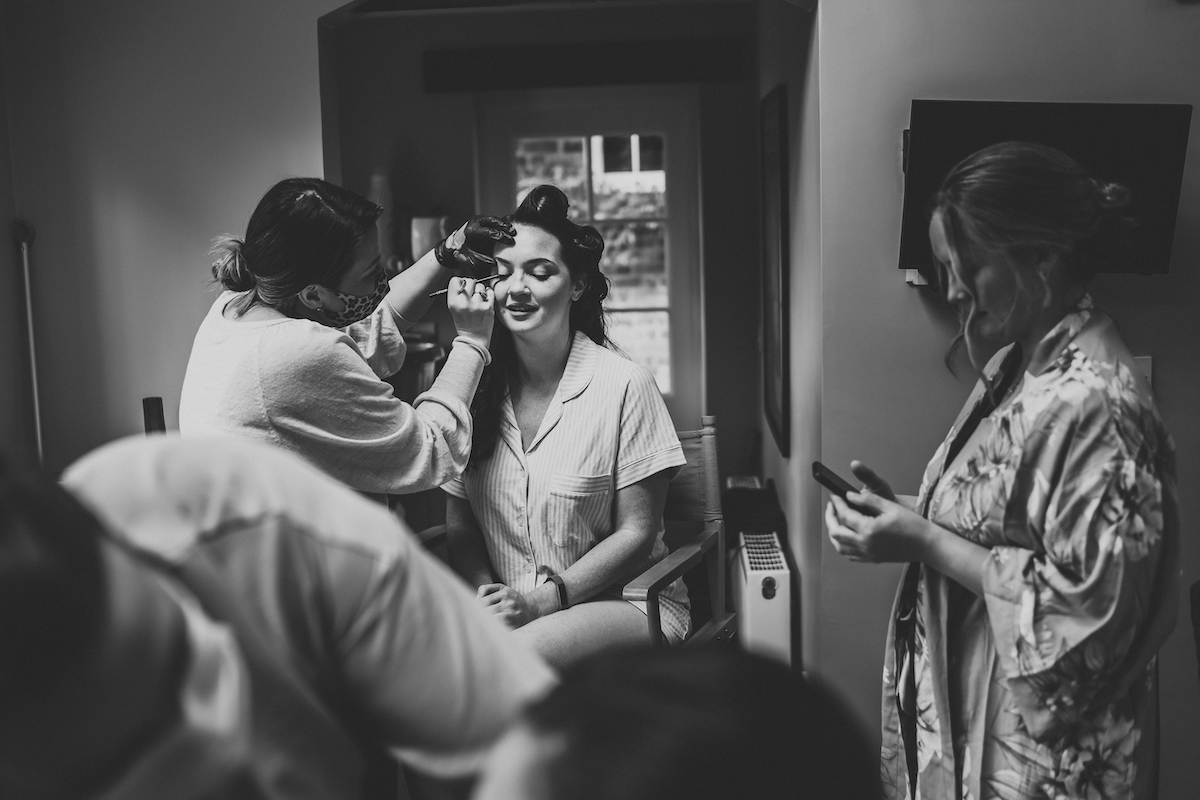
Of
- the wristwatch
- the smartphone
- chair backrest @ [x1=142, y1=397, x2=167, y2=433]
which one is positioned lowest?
the wristwatch

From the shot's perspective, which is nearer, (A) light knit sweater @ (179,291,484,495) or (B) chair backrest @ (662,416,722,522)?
(A) light knit sweater @ (179,291,484,495)

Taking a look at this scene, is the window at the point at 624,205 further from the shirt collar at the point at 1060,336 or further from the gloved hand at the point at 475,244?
the shirt collar at the point at 1060,336

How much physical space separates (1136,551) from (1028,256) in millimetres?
400

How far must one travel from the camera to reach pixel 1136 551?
1.25m

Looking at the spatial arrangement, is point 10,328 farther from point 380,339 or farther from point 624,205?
point 624,205

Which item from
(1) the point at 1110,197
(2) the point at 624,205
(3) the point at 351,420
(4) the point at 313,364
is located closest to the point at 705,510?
(3) the point at 351,420

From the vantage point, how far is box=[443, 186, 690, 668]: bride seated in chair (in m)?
2.16

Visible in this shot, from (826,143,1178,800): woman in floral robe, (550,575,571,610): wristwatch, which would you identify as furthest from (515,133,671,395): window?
(826,143,1178,800): woman in floral robe

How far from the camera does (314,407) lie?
1.61 meters

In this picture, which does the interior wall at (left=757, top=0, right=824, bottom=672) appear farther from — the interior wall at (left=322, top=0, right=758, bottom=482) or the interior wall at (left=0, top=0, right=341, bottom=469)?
the interior wall at (left=0, top=0, right=341, bottom=469)

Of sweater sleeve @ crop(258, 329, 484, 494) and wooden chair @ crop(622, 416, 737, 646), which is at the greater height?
sweater sleeve @ crop(258, 329, 484, 494)

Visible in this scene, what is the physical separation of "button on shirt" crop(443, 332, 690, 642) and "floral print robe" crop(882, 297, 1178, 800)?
34.0 inches

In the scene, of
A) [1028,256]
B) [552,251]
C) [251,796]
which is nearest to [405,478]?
[552,251]

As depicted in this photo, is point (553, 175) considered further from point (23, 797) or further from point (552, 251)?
point (23, 797)
